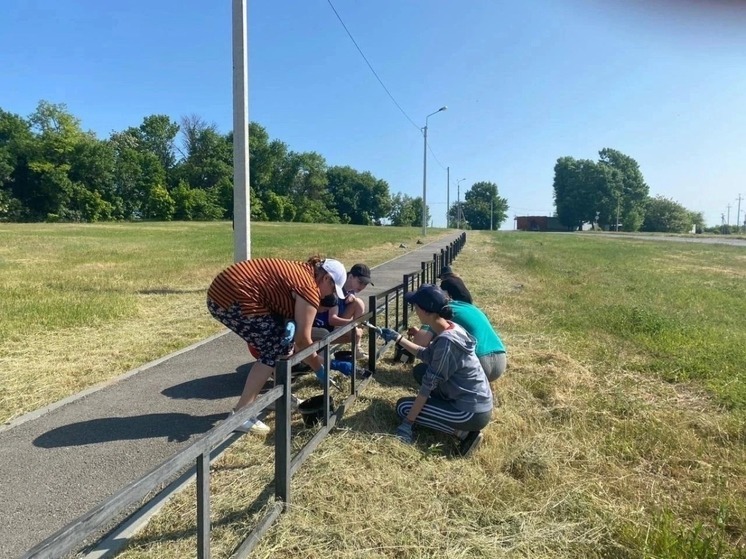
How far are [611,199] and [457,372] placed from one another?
10484cm

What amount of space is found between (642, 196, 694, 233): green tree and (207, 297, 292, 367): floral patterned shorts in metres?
113

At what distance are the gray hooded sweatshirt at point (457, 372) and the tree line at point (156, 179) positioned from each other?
5686 cm

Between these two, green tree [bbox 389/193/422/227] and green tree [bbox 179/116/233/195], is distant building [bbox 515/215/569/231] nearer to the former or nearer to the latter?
green tree [bbox 389/193/422/227]

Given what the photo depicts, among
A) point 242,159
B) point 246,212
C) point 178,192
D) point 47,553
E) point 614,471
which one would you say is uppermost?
point 178,192

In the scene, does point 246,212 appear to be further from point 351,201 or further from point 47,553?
point 351,201

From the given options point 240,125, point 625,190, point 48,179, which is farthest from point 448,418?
point 625,190

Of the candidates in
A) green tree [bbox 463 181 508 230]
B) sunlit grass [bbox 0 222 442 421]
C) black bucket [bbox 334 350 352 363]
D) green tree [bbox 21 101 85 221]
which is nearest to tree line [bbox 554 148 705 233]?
green tree [bbox 463 181 508 230]

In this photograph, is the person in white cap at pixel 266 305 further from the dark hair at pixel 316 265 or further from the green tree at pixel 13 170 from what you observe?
the green tree at pixel 13 170

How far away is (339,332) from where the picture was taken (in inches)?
150

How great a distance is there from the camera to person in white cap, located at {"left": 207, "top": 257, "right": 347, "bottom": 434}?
143 inches

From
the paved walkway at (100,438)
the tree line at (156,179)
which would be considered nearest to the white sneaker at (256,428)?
the paved walkway at (100,438)

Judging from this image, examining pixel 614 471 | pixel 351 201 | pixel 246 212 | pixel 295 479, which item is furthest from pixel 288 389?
pixel 351 201

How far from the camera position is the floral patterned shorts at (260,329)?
12.1ft

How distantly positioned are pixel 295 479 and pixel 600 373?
3.70m
